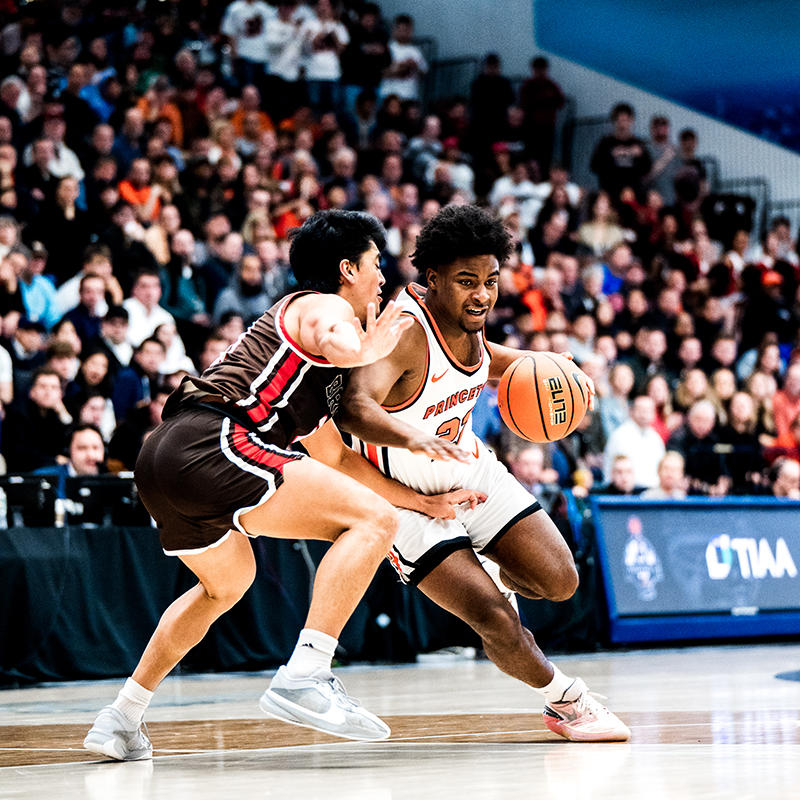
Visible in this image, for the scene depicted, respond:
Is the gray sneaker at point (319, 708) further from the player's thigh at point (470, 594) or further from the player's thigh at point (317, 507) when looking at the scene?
the player's thigh at point (470, 594)

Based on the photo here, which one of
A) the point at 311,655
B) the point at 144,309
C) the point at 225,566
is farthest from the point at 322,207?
the point at 311,655

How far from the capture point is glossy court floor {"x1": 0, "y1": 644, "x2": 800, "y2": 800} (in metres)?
4.00

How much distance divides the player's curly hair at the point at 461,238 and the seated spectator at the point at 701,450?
7.80 metres

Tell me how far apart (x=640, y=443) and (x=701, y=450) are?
72cm

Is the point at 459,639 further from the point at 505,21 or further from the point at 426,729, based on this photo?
the point at 505,21

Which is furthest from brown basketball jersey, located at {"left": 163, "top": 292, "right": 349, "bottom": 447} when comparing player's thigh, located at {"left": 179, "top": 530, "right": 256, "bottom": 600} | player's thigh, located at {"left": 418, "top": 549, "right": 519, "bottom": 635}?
player's thigh, located at {"left": 418, "top": 549, "right": 519, "bottom": 635}

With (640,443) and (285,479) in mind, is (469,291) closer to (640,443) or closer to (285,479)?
(285,479)

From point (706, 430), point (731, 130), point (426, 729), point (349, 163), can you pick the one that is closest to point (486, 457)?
point (426, 729)

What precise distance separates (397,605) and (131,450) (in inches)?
86.2

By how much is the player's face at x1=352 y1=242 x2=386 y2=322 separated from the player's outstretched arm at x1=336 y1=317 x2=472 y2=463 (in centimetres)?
25

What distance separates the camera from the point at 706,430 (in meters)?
13.2

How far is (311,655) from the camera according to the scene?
4.48 m

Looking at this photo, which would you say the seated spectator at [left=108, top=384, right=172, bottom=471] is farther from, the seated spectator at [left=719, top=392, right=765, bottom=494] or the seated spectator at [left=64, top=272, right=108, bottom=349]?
the seated spectator at [left=719, top=392, right=765, bottom=494]

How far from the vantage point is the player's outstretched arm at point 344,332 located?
4496 millimetres
